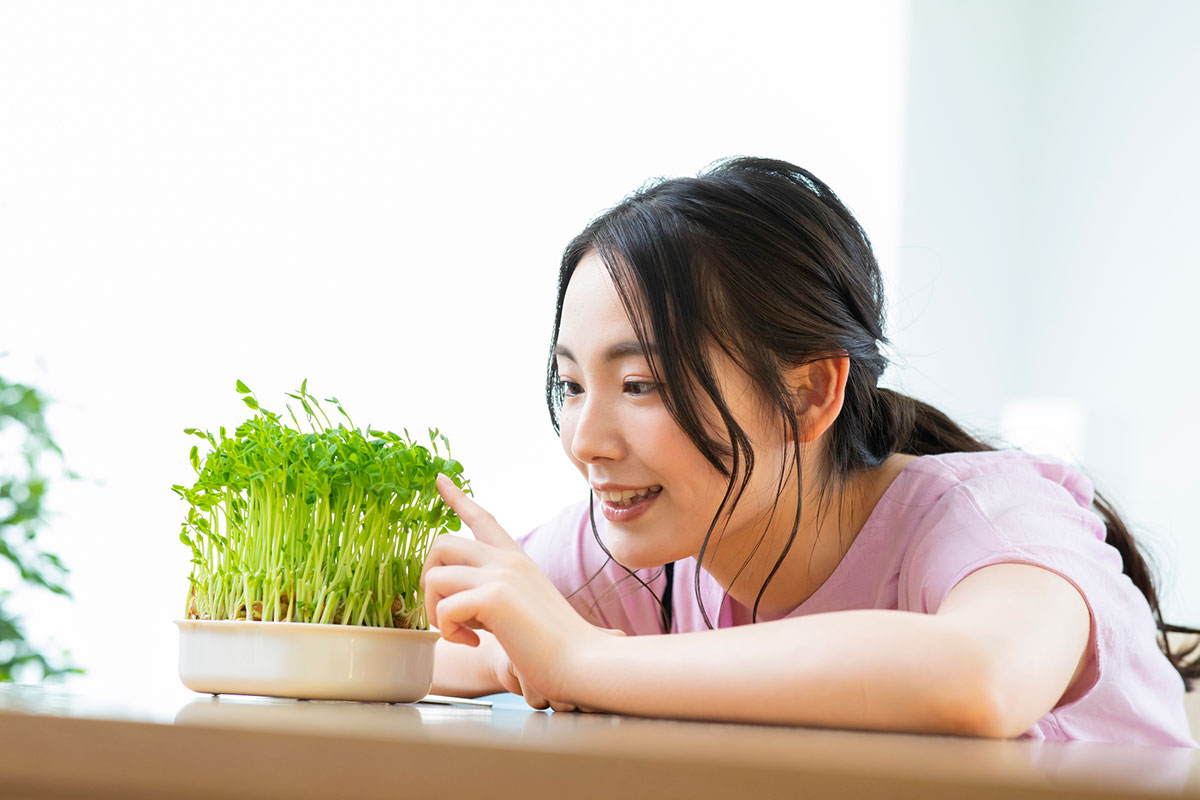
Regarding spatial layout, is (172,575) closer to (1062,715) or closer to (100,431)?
(100,431)

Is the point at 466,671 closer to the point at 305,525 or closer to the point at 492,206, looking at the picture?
the point at 305,525

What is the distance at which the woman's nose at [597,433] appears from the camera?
1006mm

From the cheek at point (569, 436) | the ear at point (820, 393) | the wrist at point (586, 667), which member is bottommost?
the wrist at point (586, 667)

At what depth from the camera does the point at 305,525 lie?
0.81 m

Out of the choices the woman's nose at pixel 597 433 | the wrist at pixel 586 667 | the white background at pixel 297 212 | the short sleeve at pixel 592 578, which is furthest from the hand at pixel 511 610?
the white background at pixel 297 212

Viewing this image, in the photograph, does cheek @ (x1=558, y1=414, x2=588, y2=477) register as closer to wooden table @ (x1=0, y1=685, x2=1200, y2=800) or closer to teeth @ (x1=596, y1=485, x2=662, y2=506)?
teeth @ (x1=596, y1=485, x2=662, y2=506)

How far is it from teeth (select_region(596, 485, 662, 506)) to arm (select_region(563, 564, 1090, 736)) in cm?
31

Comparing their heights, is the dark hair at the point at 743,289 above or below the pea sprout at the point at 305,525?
above

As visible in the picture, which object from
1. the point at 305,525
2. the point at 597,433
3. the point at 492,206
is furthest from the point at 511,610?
the point at 492,206

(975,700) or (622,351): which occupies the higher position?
(622,351)

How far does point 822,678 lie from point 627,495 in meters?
0.40

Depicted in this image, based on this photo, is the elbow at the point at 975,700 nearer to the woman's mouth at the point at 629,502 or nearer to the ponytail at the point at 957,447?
the woman's mouth at the point at 629,502

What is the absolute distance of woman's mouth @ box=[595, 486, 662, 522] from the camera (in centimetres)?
107

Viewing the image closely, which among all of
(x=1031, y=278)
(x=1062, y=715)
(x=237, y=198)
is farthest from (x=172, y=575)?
(x=1031, y=278)
